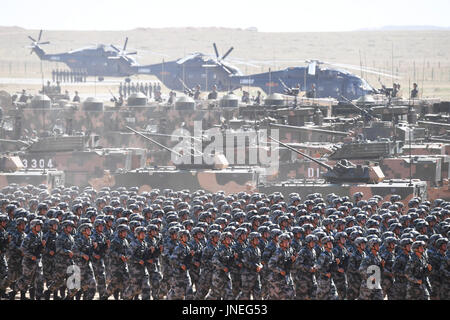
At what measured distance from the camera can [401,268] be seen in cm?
1680

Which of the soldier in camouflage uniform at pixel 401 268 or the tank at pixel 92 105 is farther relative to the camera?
the tank at pixel 92 105

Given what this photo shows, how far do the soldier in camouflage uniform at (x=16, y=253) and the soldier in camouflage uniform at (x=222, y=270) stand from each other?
3882mm

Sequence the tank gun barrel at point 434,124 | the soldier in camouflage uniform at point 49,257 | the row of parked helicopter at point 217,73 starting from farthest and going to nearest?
1. the row of parked helicopter at point 217,73
2. the tank gun barrel at point 434,124
3. the soldier in camouflage uniform at point 49,257

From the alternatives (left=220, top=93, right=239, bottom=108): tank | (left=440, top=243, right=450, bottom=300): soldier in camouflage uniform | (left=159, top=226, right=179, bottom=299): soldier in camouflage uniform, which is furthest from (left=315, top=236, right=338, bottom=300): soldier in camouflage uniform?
(left=220, top=93, right=239, bottom=108): tank

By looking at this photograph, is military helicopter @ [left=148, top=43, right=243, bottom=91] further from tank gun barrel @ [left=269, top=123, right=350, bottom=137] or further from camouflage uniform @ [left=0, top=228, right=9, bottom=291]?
camouflage uniform @ [left=0, top=228, right=9, bottom=291]

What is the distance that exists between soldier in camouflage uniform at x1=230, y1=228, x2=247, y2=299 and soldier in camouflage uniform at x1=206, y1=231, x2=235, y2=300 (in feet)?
0.36

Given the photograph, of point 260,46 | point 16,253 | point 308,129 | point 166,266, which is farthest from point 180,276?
point 260,46

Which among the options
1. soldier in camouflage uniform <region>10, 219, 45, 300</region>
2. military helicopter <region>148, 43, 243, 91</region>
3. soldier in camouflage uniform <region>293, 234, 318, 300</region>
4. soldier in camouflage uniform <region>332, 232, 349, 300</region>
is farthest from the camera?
military helicopter <region>148, 43, 243, 91</region>

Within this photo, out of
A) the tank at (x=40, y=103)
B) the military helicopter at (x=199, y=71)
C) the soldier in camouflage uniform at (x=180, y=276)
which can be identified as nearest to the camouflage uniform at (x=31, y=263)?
the soldier in camouflage uniform at (x=180, y=276)

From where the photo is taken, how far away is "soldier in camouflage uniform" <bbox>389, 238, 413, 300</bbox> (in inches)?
661

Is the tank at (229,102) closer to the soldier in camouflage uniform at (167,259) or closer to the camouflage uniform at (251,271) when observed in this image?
the soldier in camouflage uniform at (167,259)

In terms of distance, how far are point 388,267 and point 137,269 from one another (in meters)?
4.45

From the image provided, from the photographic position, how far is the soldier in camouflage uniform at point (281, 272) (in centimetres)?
1680

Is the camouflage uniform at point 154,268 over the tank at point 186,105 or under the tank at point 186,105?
under
